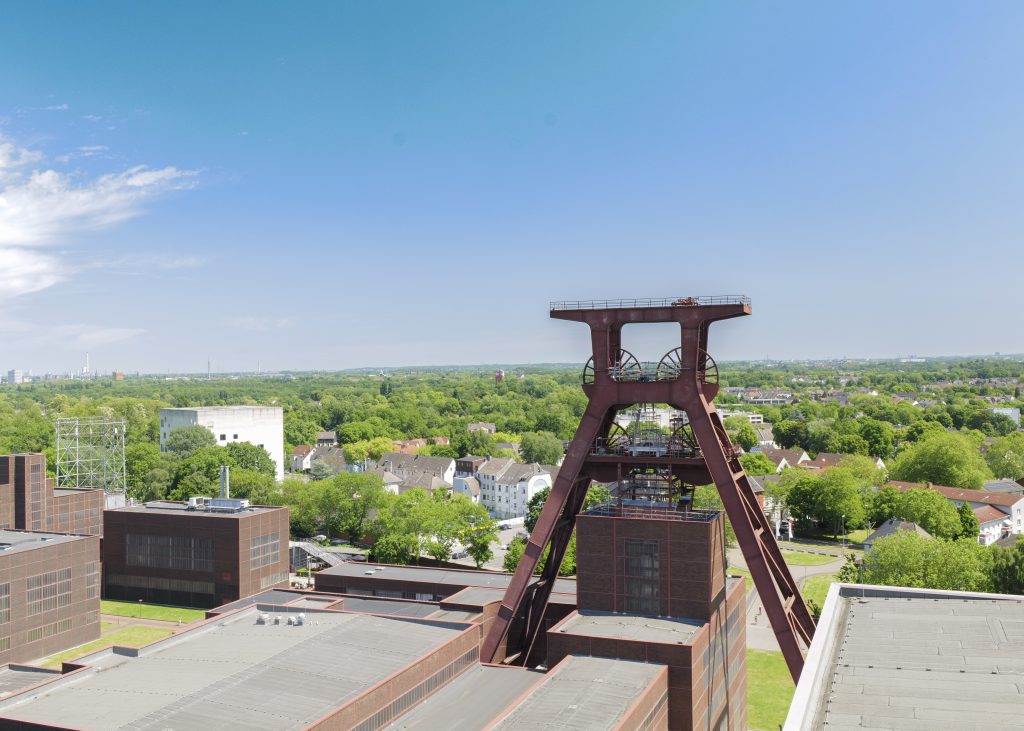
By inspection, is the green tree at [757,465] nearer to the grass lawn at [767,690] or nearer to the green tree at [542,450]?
the green tree at [542,450]

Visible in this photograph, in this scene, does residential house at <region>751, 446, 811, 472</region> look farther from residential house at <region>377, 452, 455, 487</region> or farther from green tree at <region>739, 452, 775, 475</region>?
residential house at <region>377, 452, 455, 487</region>

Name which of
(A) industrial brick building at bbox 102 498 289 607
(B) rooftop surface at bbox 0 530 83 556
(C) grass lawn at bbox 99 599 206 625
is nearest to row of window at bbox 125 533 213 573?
(A) industrial brick building at bbox 102 498 289 607

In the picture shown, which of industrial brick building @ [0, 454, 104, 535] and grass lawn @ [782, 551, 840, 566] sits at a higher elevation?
industrial brick building @ [0, 454, 104, 535]

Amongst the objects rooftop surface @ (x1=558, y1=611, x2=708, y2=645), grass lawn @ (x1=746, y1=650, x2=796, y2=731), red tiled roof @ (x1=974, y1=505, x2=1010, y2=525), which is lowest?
grass lawn @ (x1=746, y1=650, x2=796, y2=731)

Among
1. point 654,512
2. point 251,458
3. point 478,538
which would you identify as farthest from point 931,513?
point 251,458

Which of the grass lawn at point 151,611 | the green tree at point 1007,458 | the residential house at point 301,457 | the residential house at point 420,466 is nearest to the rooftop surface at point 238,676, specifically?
the grass lawn at point 151,611

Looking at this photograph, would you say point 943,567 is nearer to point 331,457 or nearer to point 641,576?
point 641,576
